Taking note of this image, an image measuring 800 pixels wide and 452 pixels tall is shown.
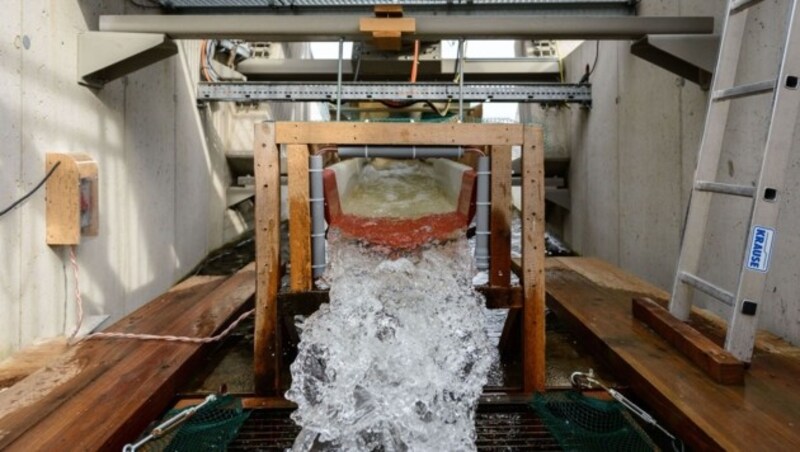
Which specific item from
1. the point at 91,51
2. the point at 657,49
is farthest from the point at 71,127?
the point at 657,49

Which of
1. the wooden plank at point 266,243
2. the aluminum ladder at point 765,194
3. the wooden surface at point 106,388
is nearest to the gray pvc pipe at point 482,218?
the wooden plank at point 266,243

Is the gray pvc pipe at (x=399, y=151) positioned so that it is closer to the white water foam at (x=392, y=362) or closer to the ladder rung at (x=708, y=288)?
the white water foam at (x=392, y=362)

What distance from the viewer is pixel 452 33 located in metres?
2.77

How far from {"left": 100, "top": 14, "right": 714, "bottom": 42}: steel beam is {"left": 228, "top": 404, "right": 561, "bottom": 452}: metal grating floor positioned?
2064 mm

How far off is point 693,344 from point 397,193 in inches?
79.3

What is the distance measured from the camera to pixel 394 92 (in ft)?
13.2

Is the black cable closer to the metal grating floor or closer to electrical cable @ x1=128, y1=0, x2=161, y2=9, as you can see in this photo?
the metal grating floor

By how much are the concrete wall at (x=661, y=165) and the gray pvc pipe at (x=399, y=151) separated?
1.34 metres

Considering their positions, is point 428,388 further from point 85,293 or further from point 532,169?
point 85,293


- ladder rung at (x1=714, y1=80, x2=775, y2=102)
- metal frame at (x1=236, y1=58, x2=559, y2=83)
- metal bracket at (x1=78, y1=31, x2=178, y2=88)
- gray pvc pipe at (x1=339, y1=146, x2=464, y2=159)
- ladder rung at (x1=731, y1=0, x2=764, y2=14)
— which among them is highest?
metal frame at (x1=236, y1=58, x2=559, y2=83)

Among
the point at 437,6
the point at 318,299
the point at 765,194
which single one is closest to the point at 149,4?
the point at 437,6

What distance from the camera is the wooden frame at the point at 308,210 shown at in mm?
1622

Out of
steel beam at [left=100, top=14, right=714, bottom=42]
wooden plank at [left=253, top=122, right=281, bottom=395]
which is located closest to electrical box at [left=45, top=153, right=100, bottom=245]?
steel beam at [left=100, top=14, right=714, bottom=42]

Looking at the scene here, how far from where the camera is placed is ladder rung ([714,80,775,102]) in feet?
5.29
